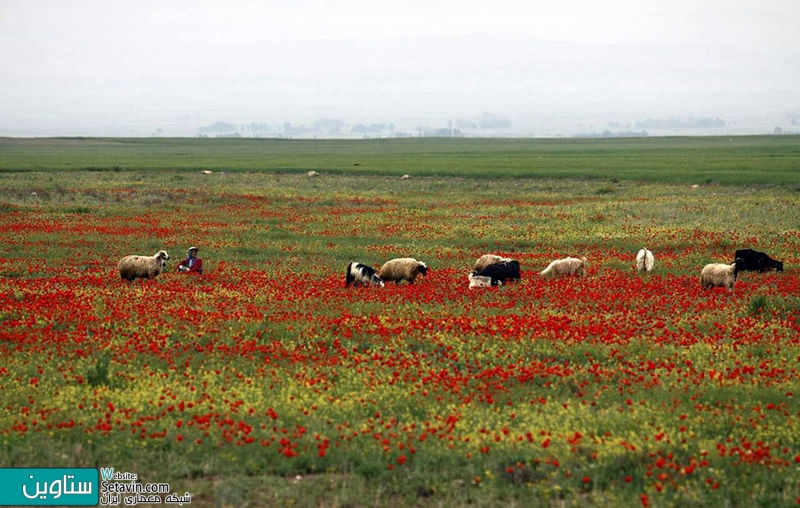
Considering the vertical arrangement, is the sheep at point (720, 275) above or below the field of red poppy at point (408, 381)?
above

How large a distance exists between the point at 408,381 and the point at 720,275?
A: 485 inches

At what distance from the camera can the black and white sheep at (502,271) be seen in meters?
24.2

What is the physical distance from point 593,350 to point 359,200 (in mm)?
43280

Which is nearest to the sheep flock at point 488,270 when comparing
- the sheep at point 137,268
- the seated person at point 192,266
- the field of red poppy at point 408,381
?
the sheep at point 137,268

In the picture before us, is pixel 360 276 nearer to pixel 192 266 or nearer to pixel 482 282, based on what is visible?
pixel 482 282

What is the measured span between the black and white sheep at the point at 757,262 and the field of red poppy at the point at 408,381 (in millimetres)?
709

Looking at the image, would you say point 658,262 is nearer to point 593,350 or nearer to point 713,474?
point 593,350

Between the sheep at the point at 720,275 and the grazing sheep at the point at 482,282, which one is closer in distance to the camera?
the sheep at the point at 720,275

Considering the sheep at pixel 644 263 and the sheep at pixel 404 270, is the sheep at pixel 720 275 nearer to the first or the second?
the sheep at pixel 644 263

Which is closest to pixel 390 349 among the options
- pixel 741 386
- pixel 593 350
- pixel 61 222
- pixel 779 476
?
pixel 593 350

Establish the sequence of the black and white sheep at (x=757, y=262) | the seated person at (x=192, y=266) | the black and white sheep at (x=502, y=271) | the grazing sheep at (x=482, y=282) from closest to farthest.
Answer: the grazing sheep at (x=482, y=282) → the black and white sheep at (x=502, y=271) → the seated person at (x=192, y=266) → the black and white sheep at (x=757, y=262)

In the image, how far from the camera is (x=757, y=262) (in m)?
26.8

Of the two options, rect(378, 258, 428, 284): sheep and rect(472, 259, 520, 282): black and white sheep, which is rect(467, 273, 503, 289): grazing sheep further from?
rect(378, 258, 428, 284): sheep

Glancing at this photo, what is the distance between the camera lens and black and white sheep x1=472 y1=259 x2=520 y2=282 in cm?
2419
